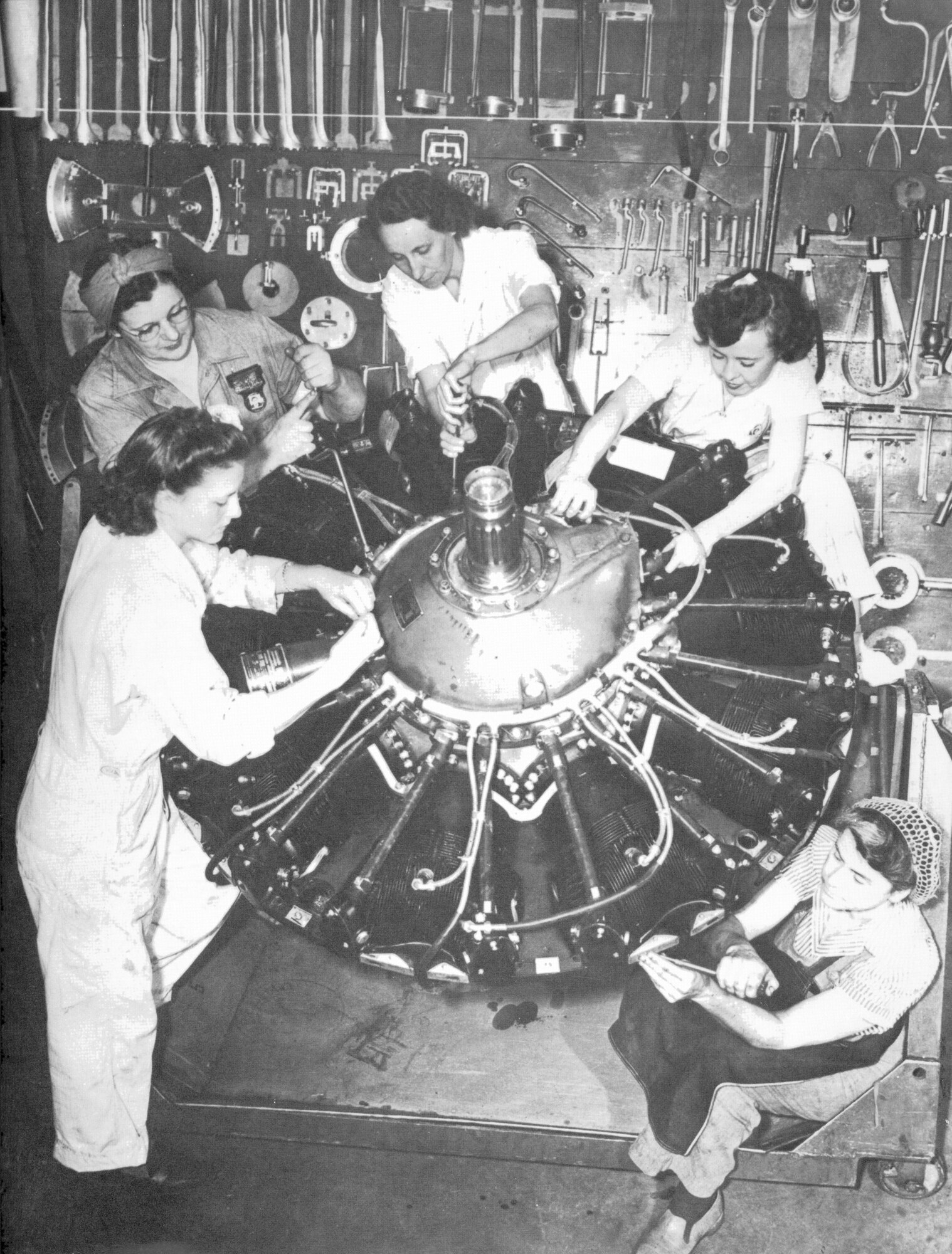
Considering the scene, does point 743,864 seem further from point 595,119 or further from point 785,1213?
point 595,119

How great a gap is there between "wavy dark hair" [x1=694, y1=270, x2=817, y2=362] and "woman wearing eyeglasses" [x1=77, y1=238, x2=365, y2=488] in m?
1.11

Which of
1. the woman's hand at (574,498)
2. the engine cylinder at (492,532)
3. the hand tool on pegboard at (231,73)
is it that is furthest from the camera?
the hand tool on pegboard at (231,73)

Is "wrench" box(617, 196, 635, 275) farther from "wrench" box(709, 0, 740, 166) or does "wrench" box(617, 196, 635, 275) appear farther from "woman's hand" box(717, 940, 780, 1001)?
"woman's hand" box(717, 940, 780, 1001)

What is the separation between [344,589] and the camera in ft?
9.86

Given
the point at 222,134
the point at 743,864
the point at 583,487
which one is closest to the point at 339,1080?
the point at 743,864

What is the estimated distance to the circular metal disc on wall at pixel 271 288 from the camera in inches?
135

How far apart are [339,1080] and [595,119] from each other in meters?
2.80

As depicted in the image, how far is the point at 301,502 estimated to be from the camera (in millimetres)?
3273

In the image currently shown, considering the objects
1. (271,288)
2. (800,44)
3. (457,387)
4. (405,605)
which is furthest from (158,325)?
(800,44)

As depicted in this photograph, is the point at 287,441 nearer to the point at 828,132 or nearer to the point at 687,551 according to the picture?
the point at 687,551

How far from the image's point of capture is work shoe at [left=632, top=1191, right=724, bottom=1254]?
3.03m

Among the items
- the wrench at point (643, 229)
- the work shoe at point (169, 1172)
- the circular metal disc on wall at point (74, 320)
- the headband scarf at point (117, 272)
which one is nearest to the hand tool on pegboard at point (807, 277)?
the wrench at point (643, 229)

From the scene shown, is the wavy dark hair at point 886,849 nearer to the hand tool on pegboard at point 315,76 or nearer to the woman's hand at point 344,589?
the woman's hand at point 344,589

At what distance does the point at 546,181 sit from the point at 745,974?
2.28 meters
